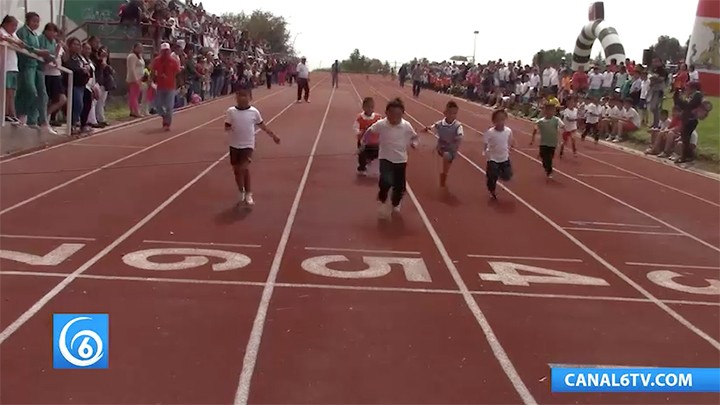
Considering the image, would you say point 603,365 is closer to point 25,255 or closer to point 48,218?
point 25,255

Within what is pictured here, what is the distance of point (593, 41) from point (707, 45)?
796 cm

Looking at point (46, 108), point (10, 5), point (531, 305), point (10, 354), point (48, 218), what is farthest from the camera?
point (10, 5)

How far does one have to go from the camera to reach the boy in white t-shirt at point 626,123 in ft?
73.2

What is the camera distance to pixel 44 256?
7312 mm

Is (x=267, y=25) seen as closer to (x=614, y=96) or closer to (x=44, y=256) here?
(x=614, y=96)

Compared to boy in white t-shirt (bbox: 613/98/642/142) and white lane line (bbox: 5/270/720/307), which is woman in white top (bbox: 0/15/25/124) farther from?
boy in white t-shirt (bbox: 613/98/642/142)

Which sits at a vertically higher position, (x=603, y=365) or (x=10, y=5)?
(x=10, y=5)

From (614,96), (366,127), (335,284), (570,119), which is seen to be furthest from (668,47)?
(335,284)

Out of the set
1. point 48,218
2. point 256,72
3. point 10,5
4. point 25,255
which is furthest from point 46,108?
point 256,72

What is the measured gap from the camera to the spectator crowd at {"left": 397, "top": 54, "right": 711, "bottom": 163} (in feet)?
59.5

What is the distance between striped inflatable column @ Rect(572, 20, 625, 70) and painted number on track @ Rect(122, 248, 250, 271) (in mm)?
34657

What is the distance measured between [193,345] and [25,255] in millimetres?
2780

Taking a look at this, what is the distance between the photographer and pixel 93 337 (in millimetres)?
5340

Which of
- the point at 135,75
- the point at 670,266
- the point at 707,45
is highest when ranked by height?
the point at 707,45
